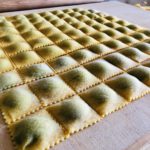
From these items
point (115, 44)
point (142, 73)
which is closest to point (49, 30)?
point (115, 44)

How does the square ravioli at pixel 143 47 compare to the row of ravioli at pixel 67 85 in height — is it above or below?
below

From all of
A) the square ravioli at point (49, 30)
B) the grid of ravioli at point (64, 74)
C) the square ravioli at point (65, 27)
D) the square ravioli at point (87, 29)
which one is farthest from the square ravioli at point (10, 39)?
the square ravioli at point (87, 29)

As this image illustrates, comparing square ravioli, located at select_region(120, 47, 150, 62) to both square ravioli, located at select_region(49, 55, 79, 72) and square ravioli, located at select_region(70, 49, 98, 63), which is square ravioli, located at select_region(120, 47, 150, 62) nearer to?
square ravioli, located at select_region(70, 49, 98, 63)

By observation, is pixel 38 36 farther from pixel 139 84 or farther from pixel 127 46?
pixel 139 84

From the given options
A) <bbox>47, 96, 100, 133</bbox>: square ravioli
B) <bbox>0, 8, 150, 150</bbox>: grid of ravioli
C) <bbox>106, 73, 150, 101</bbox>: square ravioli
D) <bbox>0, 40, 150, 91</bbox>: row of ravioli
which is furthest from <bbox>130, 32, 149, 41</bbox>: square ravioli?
<bbox>47, 96, 100, 133</bbox>: square ravioli

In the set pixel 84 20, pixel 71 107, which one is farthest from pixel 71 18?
pixel 71 107

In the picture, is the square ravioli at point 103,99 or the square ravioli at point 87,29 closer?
the square ravioli at point 103,99

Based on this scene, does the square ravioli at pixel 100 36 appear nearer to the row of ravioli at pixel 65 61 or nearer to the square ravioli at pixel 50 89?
the row of ravioli at pixel 65 61
